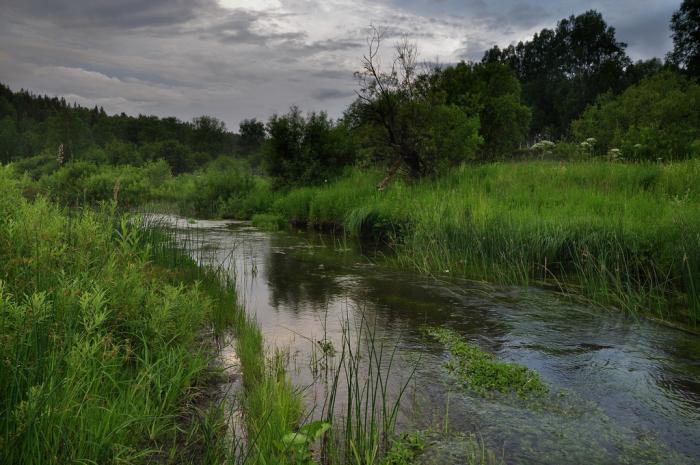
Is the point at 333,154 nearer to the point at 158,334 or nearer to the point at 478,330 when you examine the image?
the point at 478,330

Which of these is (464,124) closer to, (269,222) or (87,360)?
(269,222)

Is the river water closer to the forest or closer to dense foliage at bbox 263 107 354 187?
the forest

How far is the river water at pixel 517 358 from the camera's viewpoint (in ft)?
11.3

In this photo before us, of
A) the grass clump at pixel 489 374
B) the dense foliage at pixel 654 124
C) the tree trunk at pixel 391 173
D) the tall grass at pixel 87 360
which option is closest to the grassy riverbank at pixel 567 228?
the tree trunk at pixel 391 173

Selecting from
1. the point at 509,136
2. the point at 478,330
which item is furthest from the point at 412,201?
the point at 509,136

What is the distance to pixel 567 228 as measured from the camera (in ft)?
27.7

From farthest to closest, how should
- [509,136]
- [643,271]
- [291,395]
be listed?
[509,136]
[643,271]
[291,395]

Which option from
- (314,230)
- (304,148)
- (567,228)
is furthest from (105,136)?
(567,228)

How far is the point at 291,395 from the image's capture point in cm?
380

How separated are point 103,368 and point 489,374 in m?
3.16

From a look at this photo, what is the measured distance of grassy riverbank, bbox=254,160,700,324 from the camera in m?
6.70

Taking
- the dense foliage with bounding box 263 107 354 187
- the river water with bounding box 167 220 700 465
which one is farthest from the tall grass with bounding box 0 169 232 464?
the dense foliage with bounding box 263 107 354 187

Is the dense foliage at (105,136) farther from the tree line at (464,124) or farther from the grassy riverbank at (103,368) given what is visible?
the grassy riverbank at (103,368)

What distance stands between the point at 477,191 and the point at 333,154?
10420mm
